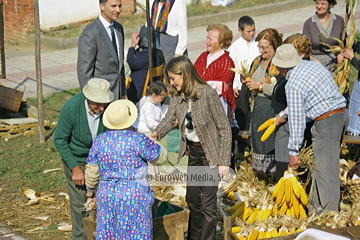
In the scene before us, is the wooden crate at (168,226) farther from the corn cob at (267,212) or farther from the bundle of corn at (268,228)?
the corn cob at (267,212)

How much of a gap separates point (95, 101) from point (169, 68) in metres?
0.75

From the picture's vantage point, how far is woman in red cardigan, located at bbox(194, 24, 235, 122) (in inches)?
283

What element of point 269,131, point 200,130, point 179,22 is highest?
point 179,22

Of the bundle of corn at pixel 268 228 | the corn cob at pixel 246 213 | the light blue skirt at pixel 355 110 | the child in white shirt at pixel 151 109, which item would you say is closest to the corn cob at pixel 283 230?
the bundle of corn at pixel 268 228

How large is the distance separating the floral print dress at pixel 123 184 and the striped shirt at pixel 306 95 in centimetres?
166

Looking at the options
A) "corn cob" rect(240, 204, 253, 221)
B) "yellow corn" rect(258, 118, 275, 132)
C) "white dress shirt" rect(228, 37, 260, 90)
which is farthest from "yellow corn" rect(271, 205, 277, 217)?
"white dress shirt" rect(228, 37, 260, 90)

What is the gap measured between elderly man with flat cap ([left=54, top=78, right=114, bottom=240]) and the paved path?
17.3 feet

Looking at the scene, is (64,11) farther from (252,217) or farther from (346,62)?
(252,217)

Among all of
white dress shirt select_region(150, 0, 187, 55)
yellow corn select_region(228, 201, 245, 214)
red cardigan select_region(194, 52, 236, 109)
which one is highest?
A: white dress shirt select_region(150, 0, 187, 55)

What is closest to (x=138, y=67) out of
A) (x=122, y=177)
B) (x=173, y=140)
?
(x=173, y=140)

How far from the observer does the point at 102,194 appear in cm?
491

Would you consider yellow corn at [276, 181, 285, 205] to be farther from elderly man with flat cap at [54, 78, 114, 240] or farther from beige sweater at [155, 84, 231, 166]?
elderly man with flat cap at [54, 78, 114, 240]

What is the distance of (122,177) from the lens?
16.0ft

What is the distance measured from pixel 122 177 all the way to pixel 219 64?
111 inches
